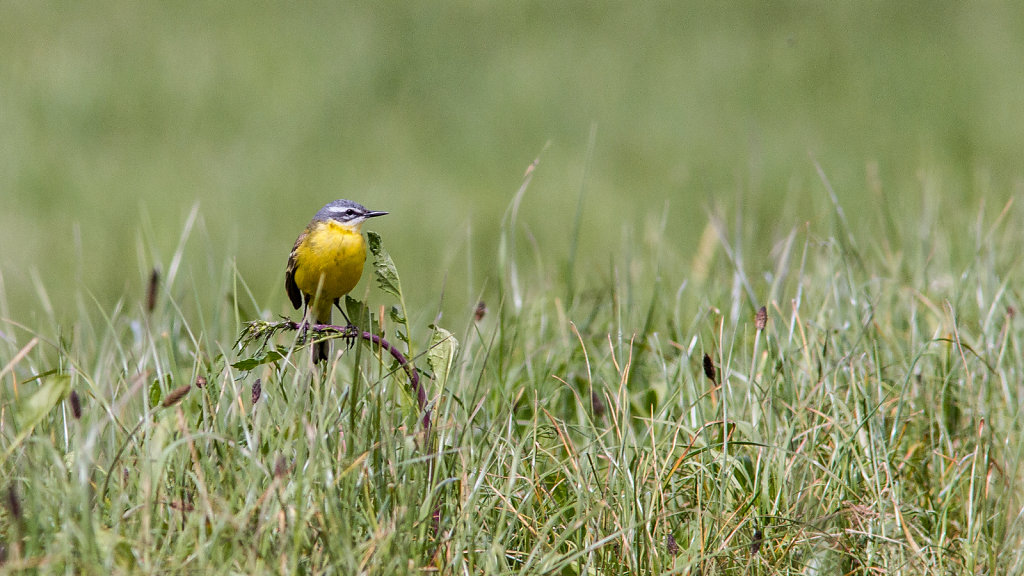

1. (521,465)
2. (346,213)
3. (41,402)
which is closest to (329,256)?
(346,213)

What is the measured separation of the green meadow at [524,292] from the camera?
7.06 ft

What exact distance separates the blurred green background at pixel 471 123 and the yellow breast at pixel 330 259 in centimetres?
246

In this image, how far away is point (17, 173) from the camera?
765 centimetres

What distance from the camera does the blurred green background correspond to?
6.53m

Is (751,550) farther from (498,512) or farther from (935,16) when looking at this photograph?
(935,16)

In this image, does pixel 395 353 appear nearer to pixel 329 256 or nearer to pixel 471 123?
pixel 329 256

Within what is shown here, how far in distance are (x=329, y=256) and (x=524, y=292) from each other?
181 cm

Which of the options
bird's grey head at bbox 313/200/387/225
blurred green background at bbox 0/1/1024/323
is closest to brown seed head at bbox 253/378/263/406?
bird's grey head at bbox 313/200/387/225

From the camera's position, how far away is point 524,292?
4.50m

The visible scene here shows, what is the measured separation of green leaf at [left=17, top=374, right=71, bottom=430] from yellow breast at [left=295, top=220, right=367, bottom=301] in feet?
2.58

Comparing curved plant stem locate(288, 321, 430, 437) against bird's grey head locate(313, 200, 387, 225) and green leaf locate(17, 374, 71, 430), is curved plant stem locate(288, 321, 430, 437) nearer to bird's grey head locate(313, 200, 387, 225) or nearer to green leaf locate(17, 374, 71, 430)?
green leaf locate(17, 374, 71, 430)

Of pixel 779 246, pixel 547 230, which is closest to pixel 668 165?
pixel 547 230

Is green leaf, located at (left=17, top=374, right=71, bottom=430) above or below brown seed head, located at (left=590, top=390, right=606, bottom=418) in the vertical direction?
above

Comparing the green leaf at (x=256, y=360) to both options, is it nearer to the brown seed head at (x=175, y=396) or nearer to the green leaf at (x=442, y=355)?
the brown seed head at (x=175, y=396)
